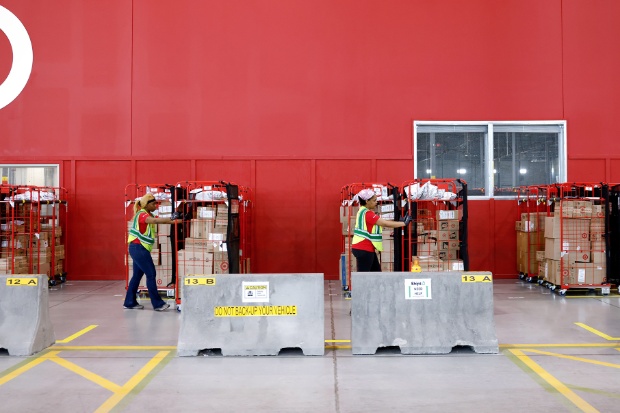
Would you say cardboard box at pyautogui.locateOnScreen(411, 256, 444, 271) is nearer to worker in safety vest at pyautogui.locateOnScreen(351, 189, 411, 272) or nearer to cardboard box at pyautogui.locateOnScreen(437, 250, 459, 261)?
cardboard box at pyautogui.locateOnScreen(437, 250, 459, 261)

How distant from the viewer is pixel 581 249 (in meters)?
11.5

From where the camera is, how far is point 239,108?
1394 cm

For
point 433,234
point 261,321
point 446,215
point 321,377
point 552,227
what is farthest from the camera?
point 552,227

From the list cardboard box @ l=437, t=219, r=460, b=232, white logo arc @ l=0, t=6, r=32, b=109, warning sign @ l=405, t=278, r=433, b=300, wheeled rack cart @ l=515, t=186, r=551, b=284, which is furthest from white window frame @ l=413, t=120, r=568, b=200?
white logo arc @ l=0, t=6, r=32, b=109

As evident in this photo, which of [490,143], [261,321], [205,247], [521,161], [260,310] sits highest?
[490,143]

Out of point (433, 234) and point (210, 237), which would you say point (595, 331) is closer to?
point (433, 234)

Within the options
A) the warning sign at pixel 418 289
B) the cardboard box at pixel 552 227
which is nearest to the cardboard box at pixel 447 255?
the cardboard box at pixel 552 227

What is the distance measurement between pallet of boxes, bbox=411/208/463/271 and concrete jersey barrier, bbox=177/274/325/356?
12.9 feet

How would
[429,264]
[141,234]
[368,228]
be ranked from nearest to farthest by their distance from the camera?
[368,228]
[141,234]
[429,264]

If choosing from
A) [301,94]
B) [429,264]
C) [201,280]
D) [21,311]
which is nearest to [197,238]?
[201,280]

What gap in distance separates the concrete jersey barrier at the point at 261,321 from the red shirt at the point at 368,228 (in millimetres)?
2141

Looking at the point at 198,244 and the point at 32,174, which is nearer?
the point at 198,244

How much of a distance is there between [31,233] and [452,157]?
397 inches

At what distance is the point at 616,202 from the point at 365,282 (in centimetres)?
831
